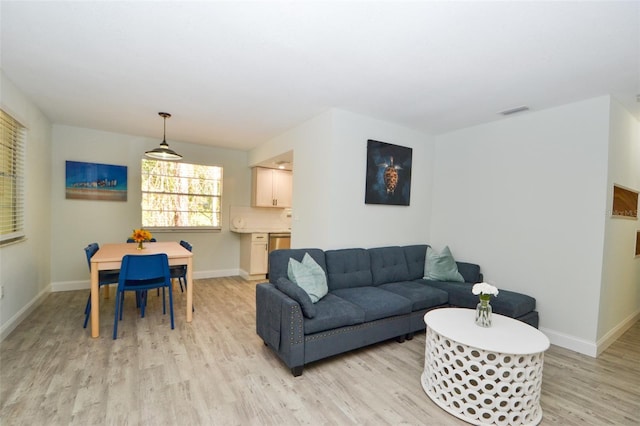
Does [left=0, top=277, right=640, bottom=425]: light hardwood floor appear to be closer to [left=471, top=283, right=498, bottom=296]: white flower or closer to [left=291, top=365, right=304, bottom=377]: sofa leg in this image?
[left=291, top=365, right=304, bottom=377]: sofa leg

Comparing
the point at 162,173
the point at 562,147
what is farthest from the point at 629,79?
the point at 162,173

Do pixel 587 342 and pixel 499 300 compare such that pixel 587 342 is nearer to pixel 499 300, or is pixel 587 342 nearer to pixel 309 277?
pixel 499 300

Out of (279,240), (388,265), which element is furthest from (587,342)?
(279,240)

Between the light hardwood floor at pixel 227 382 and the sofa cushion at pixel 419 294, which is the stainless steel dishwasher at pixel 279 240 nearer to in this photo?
the light hardwood floor at pixel 227 382

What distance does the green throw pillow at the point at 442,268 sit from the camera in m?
3.59

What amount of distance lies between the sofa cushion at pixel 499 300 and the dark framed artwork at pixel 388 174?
122cm

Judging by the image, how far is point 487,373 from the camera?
2.00 metres

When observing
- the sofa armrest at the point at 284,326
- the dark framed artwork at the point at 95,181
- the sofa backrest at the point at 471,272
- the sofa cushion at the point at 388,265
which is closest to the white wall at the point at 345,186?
the sofa cushion at the point at 388,265

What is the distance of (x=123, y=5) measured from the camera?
168cm

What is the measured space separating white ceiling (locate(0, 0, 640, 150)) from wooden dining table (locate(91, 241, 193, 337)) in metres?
1.69

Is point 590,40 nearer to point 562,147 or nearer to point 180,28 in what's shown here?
point 562,147

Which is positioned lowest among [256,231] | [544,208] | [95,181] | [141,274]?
[141,274]

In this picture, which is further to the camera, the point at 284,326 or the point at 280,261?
the point at 280,261

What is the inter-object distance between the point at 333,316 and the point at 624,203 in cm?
338
